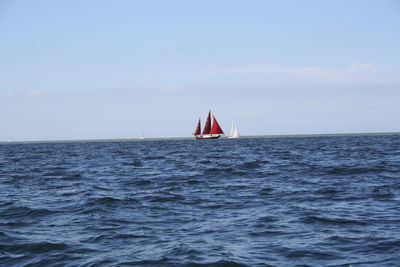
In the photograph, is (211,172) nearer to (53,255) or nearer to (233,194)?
(233,194)

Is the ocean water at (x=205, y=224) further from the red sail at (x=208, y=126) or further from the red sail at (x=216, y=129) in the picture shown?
the red sail at (x=216, y=129)

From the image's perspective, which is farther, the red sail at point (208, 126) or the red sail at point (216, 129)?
the red sail at point (216, 129)

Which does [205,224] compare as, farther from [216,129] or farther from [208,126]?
[208,126]

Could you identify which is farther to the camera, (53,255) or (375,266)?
(53,255)

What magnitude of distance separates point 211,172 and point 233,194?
912 centimetres

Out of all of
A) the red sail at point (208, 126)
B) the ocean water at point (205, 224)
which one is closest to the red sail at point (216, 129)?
the red sail at point (208, 126)

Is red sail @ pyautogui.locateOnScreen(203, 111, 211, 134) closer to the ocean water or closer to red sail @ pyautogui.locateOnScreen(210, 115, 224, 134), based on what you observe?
red sail @ pyautogui.locateOnScreen(210, 115, 224, 134)

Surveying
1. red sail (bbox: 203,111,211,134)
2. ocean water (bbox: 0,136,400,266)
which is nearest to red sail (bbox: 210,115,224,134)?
red sail (bbox: 203,111,211,134)

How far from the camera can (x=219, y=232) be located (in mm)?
9781

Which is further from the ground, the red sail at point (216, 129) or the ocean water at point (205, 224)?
the red sail at point (216, 129)

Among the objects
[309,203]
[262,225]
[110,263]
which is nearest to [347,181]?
[309,203]

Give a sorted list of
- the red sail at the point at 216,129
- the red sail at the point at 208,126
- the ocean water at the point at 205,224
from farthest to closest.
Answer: the red sail at the point at 216,129
the red sail at the point at 208,126
the ocean water at the point at 205,224

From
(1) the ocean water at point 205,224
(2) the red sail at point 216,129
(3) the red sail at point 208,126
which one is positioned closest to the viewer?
(1) the ocean water at point 205,224

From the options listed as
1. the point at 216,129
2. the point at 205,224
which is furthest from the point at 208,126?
the point at 205,224
